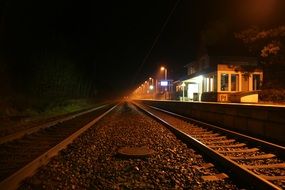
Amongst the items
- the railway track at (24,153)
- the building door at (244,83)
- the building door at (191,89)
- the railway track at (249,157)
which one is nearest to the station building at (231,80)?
the building door at (244,83)

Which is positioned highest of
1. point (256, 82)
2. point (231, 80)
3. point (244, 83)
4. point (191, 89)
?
point (231, 80)

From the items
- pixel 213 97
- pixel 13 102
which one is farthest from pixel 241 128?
pixel 13 102

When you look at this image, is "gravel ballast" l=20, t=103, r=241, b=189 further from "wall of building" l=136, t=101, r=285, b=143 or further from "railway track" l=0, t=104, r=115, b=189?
"wall of building" l=136, t=101, r=285, b=143

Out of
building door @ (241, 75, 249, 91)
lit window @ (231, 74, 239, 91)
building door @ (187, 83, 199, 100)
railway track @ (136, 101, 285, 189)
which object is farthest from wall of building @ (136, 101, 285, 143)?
building door @ (187, 83, 199, 100)

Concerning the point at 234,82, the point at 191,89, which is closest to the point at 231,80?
the point at 234,82

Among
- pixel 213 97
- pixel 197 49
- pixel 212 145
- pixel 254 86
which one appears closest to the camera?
pixel 212 145

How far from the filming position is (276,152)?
7.50 m

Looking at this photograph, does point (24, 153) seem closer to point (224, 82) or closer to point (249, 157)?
point (249, 157)

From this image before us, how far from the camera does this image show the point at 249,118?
472 inches

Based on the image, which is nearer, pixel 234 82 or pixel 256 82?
pixel 234 82

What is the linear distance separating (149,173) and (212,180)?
123cm

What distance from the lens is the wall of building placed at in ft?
32.2

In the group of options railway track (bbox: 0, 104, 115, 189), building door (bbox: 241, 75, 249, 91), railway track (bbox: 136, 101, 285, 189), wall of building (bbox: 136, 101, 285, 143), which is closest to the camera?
railway track (bbox: 136, 101, 285, 189)

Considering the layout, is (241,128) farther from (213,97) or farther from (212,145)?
(213,97)
